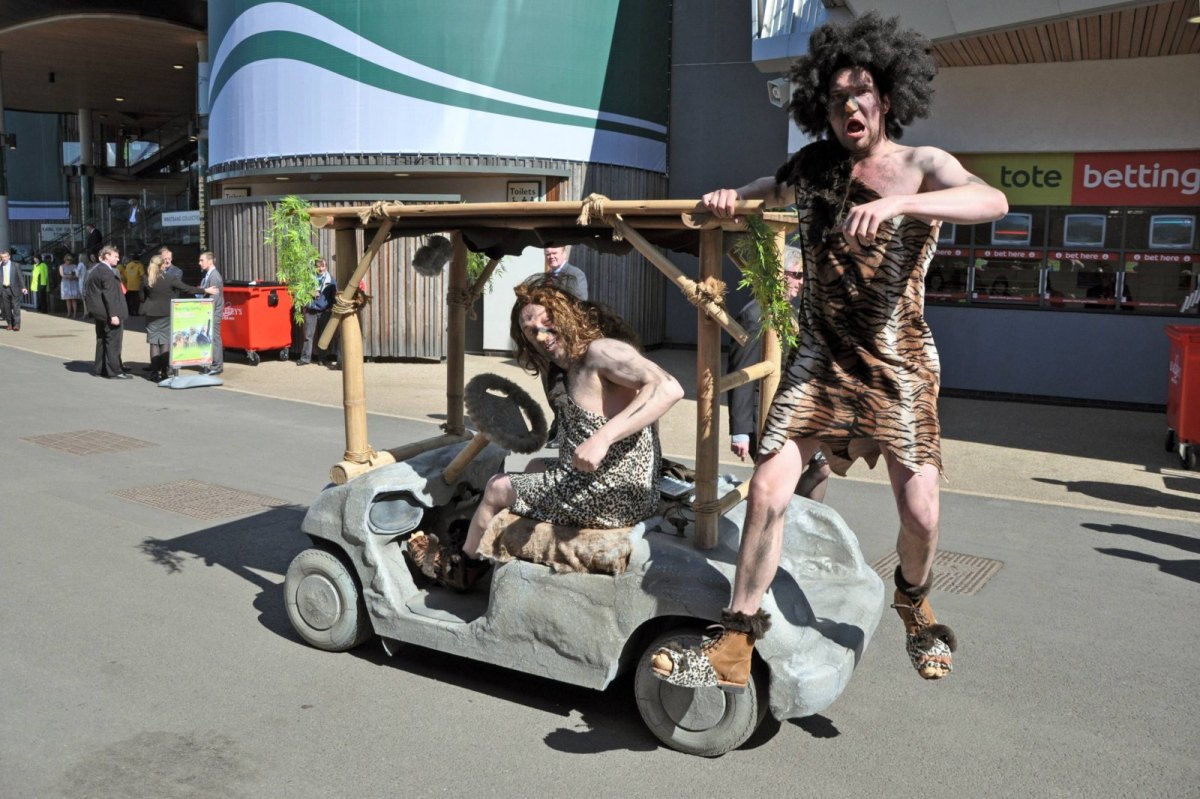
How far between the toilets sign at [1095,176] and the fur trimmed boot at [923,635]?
11.1 meters

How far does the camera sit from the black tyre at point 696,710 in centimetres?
391

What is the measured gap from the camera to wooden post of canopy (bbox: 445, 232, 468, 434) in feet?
18.9

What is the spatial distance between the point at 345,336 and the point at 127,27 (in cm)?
2214

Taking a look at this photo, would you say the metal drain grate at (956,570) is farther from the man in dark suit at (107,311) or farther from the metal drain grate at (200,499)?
the man in dark suit at (107,311)

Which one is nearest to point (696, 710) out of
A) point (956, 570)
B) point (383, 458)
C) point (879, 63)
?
point (383, 458)

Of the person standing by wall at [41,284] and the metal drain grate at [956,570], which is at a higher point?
the person standing by wall at [41,284]

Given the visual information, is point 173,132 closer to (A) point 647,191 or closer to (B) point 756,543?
(A) point 647,191

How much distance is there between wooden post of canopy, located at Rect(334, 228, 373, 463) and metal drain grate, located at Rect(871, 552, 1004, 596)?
3.06m

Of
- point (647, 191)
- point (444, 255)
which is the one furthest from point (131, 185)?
point (444, 255)

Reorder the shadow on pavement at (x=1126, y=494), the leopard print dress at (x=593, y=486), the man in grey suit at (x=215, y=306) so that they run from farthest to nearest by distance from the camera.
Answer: the man in grey suit at (x=215, y=306)
the shadow on pavement at (x=1126, y=494)
the leopard print dress at (x=593, y=486)

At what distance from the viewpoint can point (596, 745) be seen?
13.4ft

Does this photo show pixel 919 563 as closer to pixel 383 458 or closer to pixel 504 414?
pixel 504 414

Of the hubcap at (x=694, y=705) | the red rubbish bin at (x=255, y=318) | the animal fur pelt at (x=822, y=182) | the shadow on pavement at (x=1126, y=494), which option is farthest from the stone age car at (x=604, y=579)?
the red rubbish bin at (x=255, y=318)

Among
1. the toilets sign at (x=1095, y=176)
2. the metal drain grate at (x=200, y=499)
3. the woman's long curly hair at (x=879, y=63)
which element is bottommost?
the metal drain grate at (x=200, y=499)
